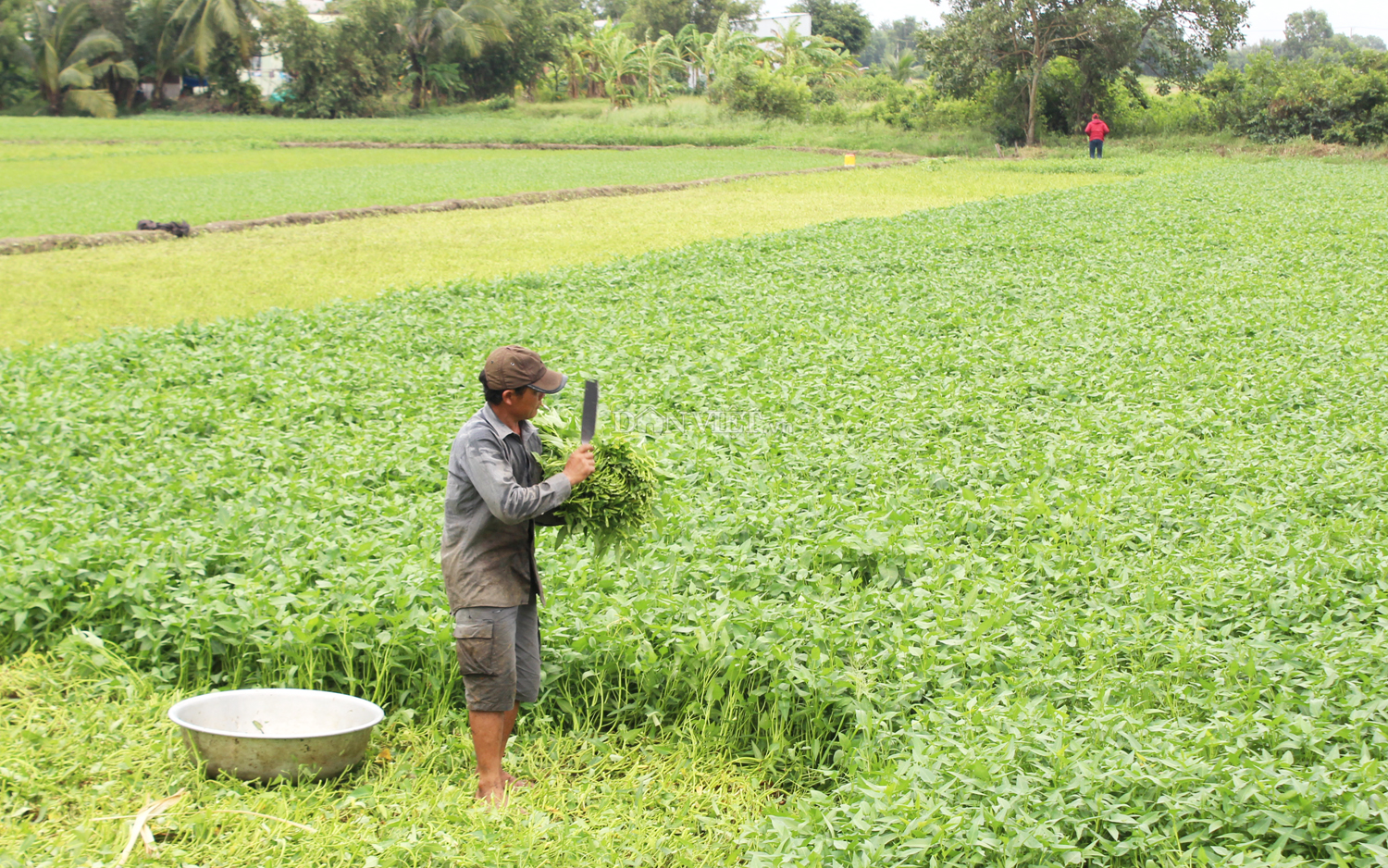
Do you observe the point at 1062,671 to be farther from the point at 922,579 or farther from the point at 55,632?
the point at 55,632

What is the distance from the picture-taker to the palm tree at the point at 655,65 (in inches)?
2426

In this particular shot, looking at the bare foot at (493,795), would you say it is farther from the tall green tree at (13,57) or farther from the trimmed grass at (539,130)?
the tall green tree at (13,57)

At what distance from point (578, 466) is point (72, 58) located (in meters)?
64.5

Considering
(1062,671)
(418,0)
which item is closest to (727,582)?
(1062,671)

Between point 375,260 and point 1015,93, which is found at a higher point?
point 1015,93

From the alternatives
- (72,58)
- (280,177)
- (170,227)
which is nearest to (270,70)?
(72,58)

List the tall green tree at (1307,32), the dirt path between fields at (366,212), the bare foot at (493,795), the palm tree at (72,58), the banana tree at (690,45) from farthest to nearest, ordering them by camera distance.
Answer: the tall green tree at (1307,32), the banana tree at (690,45), the palm tree at (72,58), the dirt path between fields at (366,212), the bare foot at (493,795)

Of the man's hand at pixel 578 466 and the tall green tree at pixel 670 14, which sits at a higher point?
the tall green tree at pixel 670 14

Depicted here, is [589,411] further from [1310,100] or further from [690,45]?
[690,45]

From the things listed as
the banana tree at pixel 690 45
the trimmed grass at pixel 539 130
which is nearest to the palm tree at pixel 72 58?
the trimmed grass at pixel 539 130

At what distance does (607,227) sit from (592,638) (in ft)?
62.4

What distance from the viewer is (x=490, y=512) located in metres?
4.27

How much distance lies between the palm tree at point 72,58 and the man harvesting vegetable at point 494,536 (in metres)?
61.7

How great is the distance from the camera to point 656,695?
5031 millimetres
